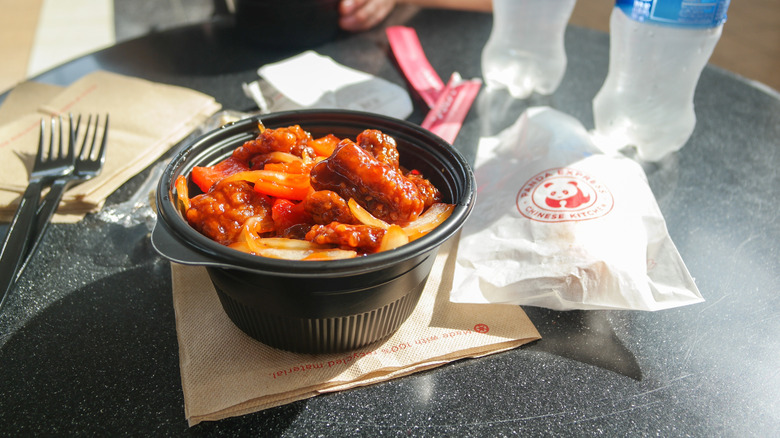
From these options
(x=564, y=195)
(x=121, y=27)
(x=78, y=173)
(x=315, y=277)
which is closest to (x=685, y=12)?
(x=564, y=195)

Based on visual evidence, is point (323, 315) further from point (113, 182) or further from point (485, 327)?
point (113, 182)

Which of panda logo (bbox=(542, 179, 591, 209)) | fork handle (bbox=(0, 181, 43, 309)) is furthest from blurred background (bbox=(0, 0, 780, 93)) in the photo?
panda logo (bbox=(542, 179, 591, 209))

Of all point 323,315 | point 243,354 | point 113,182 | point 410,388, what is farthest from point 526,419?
point 113,182

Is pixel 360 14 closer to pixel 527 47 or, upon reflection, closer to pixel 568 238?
pixel 527 47

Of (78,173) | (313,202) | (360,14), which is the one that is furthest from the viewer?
(360,14)

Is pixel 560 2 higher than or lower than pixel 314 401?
higher

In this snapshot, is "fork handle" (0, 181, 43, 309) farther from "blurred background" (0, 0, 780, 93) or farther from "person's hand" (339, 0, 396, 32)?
"blurred background" (0, 0, 780, 93)
